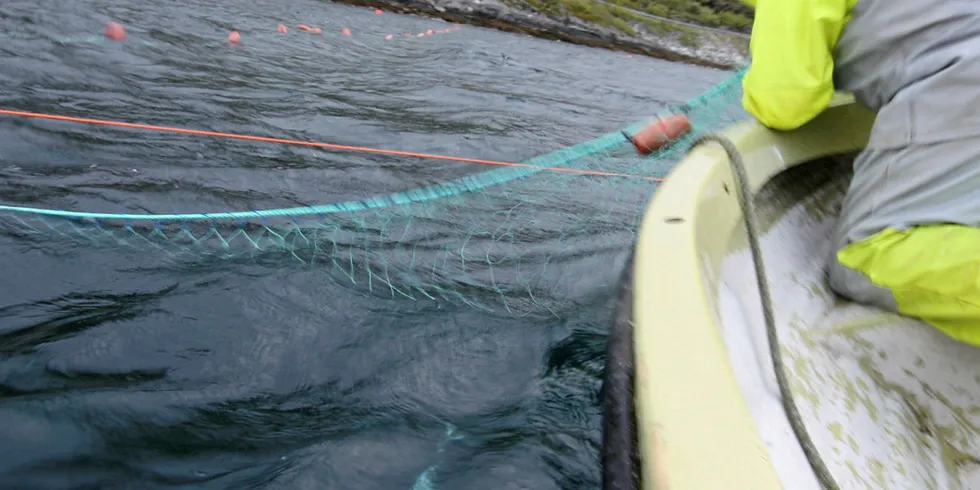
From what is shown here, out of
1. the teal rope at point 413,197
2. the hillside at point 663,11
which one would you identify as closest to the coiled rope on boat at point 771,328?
the teal rope at point 413,197

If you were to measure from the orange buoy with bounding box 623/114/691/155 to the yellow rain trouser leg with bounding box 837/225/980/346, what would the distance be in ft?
4.47

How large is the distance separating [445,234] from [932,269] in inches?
103

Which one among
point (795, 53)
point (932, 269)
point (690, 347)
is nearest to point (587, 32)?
point (795, 53)

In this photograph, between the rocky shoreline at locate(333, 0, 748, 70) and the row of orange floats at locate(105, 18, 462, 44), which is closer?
the row of orange floats at locate(105, 18, 462, 44)

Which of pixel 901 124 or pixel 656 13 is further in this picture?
pixel 656 13

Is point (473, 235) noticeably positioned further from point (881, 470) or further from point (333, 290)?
point (881, 470)

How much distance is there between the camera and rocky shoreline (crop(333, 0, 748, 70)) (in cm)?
2062

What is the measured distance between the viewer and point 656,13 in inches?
1487

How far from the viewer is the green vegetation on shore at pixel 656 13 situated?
2647cm

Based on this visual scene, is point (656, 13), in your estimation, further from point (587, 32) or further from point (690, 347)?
point (690, 347)

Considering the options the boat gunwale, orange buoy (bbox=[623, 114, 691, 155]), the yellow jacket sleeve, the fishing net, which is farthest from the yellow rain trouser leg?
the fishing net

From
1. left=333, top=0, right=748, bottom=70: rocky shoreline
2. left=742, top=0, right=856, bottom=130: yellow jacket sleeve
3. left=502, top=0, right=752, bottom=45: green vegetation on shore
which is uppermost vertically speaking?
left=502, top=0, right=752, bottom=45: green vegetation on shore

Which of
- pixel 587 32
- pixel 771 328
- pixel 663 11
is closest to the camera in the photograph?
pixel 771 328

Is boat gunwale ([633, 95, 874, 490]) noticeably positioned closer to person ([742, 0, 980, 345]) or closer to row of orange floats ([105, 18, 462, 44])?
person ([742, 0, 980, 345])
